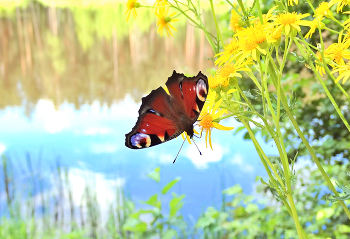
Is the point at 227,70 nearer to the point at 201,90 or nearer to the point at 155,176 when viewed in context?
the point at 201,90

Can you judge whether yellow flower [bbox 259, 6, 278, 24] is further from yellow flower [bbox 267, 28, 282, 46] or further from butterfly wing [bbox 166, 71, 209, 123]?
butterfly wing [bbox 166, 71, 209, 123]

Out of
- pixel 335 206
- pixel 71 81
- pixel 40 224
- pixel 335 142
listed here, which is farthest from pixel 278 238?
pixel 71 81

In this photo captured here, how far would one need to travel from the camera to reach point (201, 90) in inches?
18.9

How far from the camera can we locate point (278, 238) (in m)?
1.49

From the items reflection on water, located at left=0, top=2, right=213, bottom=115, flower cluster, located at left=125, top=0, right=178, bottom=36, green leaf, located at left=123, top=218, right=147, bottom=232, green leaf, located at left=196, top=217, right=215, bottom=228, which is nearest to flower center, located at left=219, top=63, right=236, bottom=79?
flower cluster, located at left=125, top=0, right=178, bottom=36

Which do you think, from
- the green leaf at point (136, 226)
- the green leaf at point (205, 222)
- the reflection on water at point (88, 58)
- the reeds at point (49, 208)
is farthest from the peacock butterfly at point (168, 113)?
the reflection on water at point (88, 58)

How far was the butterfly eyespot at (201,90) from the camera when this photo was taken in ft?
1.56

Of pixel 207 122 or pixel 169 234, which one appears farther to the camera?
pixel 169 234

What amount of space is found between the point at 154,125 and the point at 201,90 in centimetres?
9

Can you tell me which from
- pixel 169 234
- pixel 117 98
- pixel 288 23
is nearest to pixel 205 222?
pixel 169 234

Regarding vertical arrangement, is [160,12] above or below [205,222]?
above

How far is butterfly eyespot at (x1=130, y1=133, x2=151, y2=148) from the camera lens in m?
0.50

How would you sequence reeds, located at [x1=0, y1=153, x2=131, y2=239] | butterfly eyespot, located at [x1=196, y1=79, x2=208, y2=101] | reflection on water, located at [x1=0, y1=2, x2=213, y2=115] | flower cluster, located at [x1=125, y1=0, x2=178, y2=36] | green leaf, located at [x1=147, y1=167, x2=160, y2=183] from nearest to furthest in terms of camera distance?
1. butterfly eyespot, located at [x1=196, y1=79, x2=208, y2=101]
2. flower cluster, located at [x1=125, y1=0, x2=178, y2=36]
3. green leaf, located at [x1=147, y1=167, x2=160, y2=183]
4. reeds, located at [x1=0, y1=153, x2=131, y2=239]
5. reflection on water, located at [x1=0, y1=2, x2=213, y2=115]

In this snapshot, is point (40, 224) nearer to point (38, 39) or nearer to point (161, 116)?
point (161, 116)
